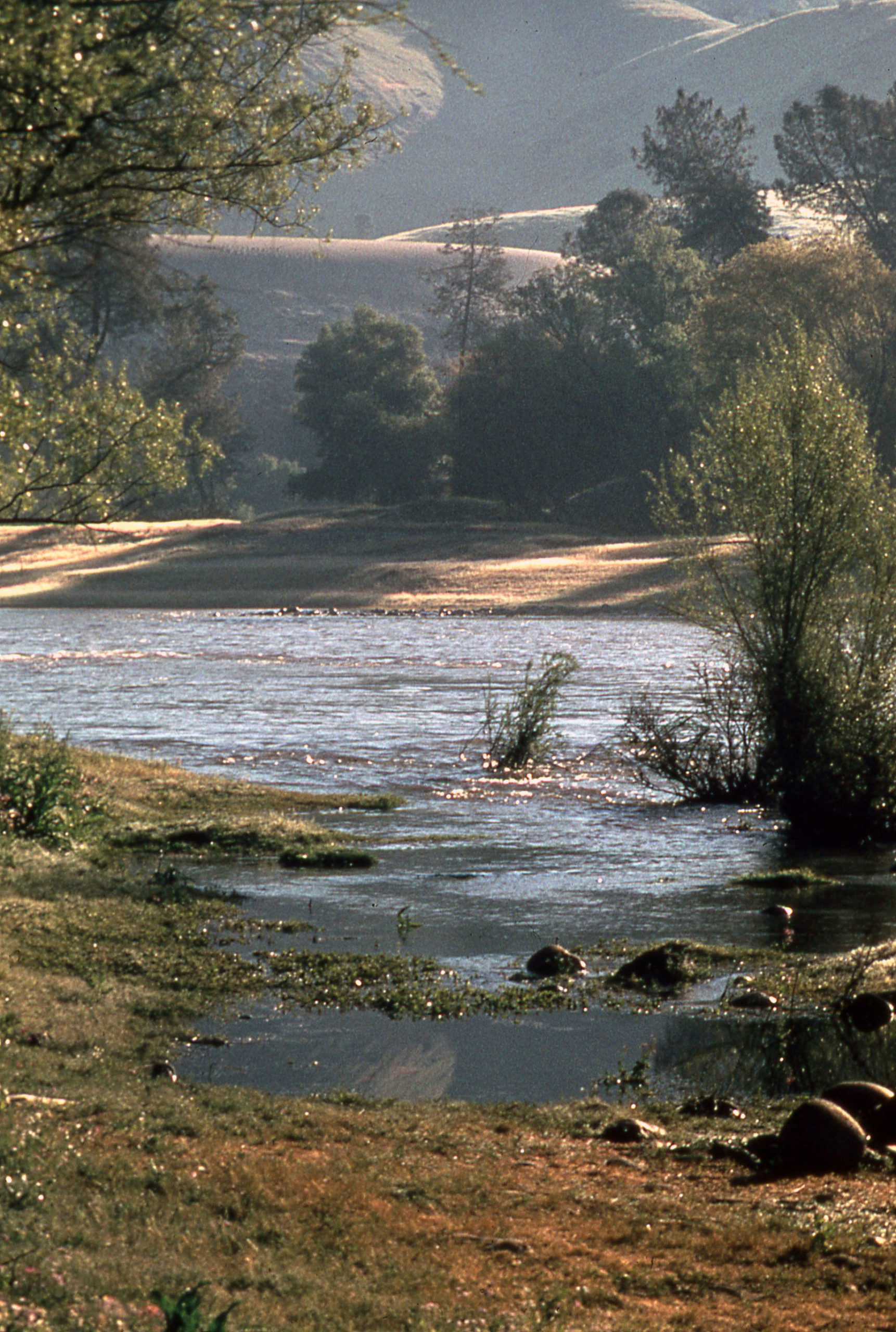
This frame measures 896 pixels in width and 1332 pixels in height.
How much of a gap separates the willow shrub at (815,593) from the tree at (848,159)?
67.9 metres

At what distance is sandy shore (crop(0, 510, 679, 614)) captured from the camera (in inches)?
2296

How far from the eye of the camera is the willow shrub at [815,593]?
1758 cm

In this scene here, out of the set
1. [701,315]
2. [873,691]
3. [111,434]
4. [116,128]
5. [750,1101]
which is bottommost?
[750,1101]

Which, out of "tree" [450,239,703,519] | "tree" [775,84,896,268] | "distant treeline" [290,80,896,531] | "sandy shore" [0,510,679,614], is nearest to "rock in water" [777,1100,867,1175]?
"sandy shore" [0,510,679,614]

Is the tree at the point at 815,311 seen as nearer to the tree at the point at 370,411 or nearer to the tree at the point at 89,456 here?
the tree at the point at 370,411

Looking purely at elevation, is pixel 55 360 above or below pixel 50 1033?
above

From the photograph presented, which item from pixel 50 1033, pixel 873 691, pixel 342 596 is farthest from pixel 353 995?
pixel 342 596

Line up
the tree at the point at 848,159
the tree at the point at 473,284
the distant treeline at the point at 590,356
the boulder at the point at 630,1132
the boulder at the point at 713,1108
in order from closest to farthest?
the boulder at the point at 630,1132 < the boulder at the point at 713,1108 < the distant treeline at the point at 590,356 < the tree at the point at 848,159 < the tree at the point at 473,284

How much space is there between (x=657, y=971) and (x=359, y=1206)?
5397mm

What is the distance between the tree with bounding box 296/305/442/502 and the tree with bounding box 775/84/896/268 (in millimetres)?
23524

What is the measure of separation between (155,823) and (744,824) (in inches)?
280

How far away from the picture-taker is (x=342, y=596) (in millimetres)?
60375

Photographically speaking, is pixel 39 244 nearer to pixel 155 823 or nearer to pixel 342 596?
pixel 155 823

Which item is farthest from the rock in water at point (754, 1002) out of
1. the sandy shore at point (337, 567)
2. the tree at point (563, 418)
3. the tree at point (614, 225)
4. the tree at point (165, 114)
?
the tree at point (614, 225)
